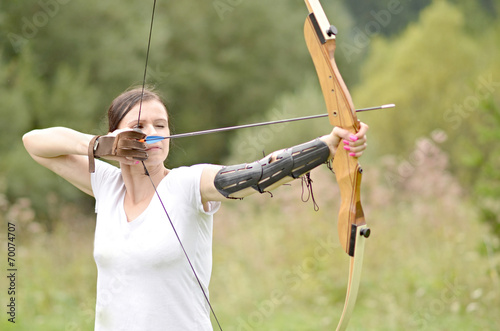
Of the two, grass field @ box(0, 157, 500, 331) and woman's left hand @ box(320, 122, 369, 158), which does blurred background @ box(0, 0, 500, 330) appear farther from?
woman's left hand @ box(320, 122, 369, 158)

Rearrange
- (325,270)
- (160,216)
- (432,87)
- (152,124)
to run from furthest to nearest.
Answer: (432,87) → (325,270) → (152,124) → (160,216)

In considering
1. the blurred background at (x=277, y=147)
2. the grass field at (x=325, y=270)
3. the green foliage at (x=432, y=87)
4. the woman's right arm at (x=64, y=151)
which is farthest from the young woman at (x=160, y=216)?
the green foliage at (x=432, y=87)

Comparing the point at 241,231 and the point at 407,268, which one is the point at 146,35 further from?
the point at 407,268

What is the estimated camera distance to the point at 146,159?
176 centimetres

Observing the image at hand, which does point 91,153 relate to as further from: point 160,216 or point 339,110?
point 339,110

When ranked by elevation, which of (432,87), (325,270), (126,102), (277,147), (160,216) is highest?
(432,87)

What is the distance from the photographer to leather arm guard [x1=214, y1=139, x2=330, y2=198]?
1.57 metres

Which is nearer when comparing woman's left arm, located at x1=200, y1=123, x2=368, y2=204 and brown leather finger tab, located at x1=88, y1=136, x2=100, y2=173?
woman's left arm, located at x1=200, y1=123, x2=368, y2=204

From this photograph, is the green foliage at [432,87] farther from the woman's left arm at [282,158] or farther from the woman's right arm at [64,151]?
the woman's left arm at [282,158]

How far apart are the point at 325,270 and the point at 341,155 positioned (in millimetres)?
3151

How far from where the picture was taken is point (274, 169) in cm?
159

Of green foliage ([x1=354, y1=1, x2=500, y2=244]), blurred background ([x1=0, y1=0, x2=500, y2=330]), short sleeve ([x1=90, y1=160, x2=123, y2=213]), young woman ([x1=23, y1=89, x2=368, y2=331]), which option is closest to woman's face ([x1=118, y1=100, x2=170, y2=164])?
young woman ([x1=23, y1=89, x2=368, y2=331])

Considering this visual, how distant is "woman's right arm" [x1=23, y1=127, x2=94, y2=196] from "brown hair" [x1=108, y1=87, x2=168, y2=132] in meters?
0.10

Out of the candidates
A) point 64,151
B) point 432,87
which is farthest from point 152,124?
point 432,87
